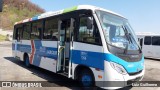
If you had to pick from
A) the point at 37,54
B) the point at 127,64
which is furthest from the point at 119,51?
the point at 37,54

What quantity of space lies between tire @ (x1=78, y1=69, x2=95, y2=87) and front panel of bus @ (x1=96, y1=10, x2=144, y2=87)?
820mm

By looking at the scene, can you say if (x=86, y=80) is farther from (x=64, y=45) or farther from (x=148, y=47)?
(x=148, y=47)

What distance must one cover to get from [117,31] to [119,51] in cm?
93

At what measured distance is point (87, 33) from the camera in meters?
7.54

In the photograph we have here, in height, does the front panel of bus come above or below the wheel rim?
above

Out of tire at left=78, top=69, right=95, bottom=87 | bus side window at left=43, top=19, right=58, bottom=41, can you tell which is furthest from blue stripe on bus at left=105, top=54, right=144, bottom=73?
bus side window at left=43, top=19, right=58, bottom=41

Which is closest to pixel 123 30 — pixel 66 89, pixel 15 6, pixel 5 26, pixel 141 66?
pixel 141 66

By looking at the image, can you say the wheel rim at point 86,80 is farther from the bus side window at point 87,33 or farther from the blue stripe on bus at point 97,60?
the bus side window at point 87,33

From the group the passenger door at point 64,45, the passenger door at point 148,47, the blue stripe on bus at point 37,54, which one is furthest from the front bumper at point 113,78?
the passenger door at point 148,47

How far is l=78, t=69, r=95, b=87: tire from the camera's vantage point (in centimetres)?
753

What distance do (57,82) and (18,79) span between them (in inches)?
69.9

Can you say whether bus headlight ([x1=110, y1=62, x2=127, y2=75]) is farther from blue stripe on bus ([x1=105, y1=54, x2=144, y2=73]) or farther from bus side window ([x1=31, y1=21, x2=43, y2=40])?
bus side window ([x1=31, y1=21, x2=43, y2=40])

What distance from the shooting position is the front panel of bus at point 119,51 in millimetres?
6789

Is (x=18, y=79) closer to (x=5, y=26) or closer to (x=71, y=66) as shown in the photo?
(x=71, y=66)
